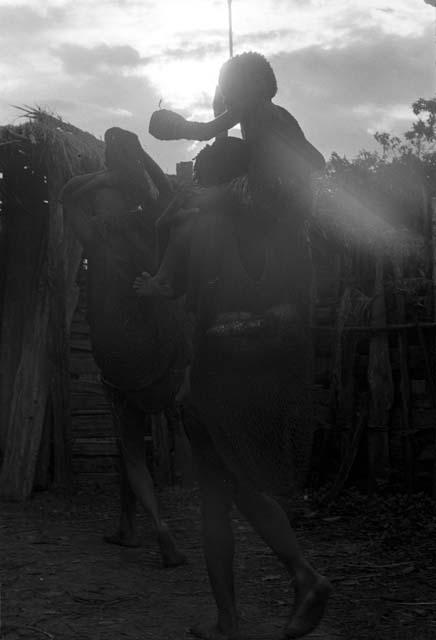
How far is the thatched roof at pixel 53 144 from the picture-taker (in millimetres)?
7246

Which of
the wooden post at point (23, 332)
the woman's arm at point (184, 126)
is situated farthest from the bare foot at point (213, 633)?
the wooden post at point (23, 332)

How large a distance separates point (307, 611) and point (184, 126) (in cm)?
175

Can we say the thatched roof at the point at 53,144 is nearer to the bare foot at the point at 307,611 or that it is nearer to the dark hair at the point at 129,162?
the dark hair at the point at 129,162

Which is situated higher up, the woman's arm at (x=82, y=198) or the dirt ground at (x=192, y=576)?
the woman's arm at (x=82, y=198)

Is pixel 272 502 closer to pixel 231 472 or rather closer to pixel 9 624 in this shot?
pixel 231 472

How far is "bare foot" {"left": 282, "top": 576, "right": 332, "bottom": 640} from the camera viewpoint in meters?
3.13

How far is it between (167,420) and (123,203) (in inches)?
132

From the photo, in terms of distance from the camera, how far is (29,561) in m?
5.08

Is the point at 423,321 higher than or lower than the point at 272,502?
higher

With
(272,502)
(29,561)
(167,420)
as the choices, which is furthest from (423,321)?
(272,502)

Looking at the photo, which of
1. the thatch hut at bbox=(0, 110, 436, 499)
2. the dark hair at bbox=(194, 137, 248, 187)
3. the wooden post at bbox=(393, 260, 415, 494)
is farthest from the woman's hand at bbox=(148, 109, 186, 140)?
the wooden post at bbox=(393, 260, 415, 494)

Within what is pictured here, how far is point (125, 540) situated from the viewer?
18.0 feet

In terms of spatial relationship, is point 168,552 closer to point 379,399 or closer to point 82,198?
point 82,198

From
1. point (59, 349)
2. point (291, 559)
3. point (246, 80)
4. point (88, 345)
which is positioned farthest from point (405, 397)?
point (246, 80)
